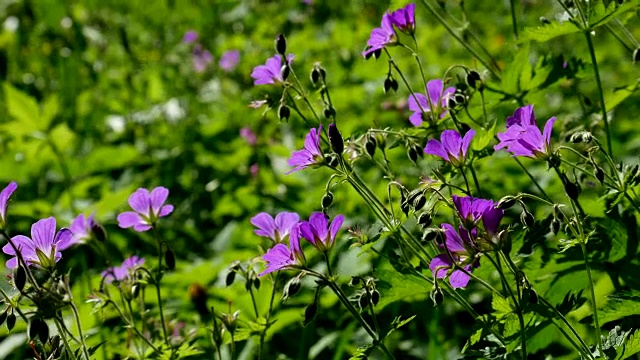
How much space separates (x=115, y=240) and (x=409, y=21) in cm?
218

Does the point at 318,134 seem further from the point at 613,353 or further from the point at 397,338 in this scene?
the point at 397,338

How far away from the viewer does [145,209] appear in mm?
2023

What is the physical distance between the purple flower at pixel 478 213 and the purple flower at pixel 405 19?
69 centimetres

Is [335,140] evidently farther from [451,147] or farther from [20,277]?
[20,277]

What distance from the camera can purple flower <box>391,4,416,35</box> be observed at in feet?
→ 6.59

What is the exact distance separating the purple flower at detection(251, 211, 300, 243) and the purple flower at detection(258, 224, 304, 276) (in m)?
0.22

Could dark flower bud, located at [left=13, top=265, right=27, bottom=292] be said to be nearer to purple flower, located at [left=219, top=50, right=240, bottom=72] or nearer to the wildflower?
purple flower, located at [left=219, top=50, right=240, bottom=72]

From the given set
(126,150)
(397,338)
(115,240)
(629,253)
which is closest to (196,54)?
(126,150)

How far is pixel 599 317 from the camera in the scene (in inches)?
64.3

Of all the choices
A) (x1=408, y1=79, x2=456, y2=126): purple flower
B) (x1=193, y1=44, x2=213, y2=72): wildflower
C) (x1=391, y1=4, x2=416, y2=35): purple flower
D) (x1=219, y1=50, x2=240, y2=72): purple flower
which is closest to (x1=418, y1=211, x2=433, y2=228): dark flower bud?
(x1=408, y1=79, x2=456, y2=126): purple flower

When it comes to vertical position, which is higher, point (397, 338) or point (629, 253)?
point (629, 253)

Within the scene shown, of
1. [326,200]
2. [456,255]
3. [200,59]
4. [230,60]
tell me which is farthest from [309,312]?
[200,59]

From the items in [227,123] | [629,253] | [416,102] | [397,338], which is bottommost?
[397,338]

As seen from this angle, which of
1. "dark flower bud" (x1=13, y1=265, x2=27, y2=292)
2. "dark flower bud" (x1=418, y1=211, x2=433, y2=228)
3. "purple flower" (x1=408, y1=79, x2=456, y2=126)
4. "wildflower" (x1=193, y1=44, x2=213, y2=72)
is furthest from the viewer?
"wildflower" (x1=193, y1=44, x2=213, y2=72)
